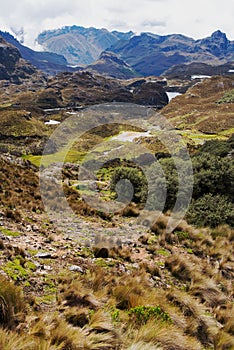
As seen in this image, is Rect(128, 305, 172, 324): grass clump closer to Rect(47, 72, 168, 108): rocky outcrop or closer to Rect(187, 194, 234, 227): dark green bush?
Rect(187, 194, 234, 227): dark green bush

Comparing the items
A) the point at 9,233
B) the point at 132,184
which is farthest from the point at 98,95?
the point at 9,233

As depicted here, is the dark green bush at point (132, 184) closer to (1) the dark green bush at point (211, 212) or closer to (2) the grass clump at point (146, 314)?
(1) the dark green bush at point (211, 212)

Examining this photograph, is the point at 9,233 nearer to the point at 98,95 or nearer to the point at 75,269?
the point at 75,269

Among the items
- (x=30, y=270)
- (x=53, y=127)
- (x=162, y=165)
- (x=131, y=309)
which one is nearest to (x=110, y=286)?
→ (x=131, y=309)

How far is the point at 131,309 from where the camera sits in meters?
5.25

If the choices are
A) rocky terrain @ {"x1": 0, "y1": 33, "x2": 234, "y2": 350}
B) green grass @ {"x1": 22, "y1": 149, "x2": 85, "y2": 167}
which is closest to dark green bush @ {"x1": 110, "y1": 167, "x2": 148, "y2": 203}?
rocky terrain @ {"x1": 0, "y1": 33, "x2": 234, "y2": 350}

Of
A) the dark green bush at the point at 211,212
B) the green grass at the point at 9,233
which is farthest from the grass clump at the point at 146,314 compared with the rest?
the dark green bush at the point at 211,212

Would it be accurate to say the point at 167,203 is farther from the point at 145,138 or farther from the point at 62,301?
the point at 145,138

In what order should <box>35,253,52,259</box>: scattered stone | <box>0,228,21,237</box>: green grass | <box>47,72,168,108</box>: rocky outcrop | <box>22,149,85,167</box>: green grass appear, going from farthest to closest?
<box>47,72,168,108</box>: rocky outcrop → <box>22,149,85,167</box>: green grass → <box>0,228,21,237</box>: green grass → <box>35,253,52,259</box>: scattered stone

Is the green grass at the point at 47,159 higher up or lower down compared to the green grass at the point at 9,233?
higher up

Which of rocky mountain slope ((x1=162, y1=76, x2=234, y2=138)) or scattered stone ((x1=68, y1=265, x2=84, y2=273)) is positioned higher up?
rocky mountain slope ((x1=162, y1=76, x2=234, y2=138))

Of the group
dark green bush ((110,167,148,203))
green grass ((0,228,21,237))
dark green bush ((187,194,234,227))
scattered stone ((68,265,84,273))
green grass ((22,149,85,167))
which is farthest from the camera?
green grass ((22,149,85,167))

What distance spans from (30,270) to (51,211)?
19.5ft

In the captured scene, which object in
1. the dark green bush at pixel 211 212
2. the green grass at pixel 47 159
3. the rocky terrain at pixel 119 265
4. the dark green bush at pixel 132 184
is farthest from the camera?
the green grass at pixel 47 159
